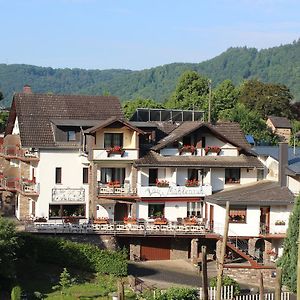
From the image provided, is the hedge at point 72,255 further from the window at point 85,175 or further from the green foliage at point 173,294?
the window at point 85,175

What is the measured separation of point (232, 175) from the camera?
4825 cm

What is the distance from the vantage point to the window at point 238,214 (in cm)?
4397

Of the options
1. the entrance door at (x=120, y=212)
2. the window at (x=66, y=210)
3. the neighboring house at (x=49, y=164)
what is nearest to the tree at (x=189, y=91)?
the neighboring house at (x=49, y=164)

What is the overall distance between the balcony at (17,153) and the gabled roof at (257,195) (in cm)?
1063

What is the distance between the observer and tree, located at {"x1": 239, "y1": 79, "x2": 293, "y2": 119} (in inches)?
3947

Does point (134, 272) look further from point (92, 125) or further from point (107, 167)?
point (92, 125)

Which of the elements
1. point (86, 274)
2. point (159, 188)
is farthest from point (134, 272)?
point (159, 188)

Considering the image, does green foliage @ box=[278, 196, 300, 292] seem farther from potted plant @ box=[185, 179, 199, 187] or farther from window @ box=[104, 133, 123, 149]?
window @ box=[104, 133, 123, 149]

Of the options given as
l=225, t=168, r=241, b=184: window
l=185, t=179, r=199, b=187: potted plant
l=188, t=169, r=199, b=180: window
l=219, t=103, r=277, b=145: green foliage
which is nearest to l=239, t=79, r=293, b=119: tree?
l=219, t=103, r=277, b=145: green foliage

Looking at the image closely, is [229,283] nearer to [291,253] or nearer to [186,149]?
[291,253]

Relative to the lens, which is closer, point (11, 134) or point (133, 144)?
point (133, 144)

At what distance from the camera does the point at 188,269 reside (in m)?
43.1

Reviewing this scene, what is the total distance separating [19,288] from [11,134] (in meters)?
21.7

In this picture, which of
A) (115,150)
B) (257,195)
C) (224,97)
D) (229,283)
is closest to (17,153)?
(115,150)
